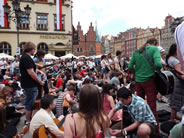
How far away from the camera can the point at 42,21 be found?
29.8 metres

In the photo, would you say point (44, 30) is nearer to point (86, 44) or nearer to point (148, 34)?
point (86, 44)

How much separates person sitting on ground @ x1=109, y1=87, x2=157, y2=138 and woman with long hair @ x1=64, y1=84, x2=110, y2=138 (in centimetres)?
99

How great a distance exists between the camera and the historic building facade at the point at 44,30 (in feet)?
89.6

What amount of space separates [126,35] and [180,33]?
10643 centimetres

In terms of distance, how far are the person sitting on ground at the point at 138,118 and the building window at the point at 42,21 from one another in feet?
94.2

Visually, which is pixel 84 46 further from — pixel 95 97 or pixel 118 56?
pixel 95 97

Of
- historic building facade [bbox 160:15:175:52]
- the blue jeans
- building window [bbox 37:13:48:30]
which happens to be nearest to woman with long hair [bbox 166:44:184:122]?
the blue jeans

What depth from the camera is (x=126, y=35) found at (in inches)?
4104

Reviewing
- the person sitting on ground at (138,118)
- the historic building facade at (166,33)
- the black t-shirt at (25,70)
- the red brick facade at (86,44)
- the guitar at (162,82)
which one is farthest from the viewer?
the historic building facade at (166,33)

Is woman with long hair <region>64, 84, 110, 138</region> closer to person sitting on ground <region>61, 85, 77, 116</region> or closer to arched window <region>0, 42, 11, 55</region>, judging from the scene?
person sitting on ground <region>61, 85, 77, 116</region>

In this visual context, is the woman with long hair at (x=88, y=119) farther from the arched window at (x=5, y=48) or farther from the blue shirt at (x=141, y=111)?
the arched window at (x=5, y=48)

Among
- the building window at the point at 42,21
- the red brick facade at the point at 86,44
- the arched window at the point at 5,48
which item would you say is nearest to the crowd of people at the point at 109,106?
the arched window at the point at 5,48

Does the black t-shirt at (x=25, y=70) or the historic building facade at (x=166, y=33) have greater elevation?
the historic building facade at (x=166, y=33)

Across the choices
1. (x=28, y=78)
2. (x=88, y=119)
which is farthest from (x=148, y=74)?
(x=28, y=78)
